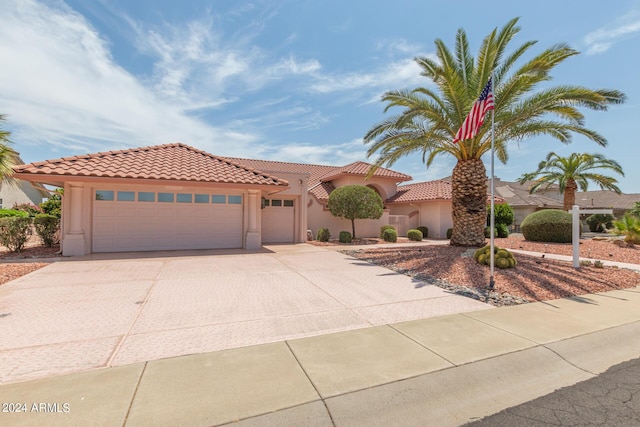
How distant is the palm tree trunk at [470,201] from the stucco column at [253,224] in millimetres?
9110

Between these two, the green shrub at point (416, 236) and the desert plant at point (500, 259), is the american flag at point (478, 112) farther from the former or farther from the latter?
the green shrub at point (416, 236)

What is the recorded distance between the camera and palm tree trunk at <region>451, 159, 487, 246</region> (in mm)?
12531

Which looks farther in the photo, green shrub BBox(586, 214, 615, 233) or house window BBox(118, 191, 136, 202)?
green shrub BBox(586, 214, 615, 233)

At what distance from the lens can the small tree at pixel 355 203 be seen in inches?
689

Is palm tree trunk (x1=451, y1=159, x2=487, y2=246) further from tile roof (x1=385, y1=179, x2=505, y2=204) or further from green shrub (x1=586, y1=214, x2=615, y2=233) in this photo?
green shrub (x1=586, y1=214, x2=615, y2=233)

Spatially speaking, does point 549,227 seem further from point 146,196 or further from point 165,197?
point 146,196

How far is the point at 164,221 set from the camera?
1261cm

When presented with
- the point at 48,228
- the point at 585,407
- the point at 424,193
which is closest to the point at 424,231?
the point at 424,193

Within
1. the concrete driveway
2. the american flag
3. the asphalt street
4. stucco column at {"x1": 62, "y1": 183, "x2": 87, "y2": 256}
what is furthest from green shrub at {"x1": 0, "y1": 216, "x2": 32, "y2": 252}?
the american flag

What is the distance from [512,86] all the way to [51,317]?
14.0m

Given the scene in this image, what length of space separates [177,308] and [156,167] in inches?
345

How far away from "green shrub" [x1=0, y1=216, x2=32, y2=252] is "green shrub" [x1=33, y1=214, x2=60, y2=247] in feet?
2.85

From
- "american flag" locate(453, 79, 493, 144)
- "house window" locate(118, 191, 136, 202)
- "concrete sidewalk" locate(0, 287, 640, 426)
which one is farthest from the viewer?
"house window" locate(118, 191, 136, 202)

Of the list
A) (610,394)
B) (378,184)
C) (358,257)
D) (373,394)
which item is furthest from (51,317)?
(378,184)
